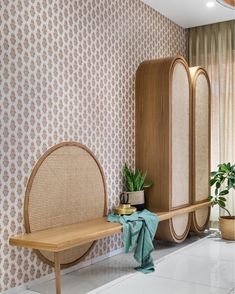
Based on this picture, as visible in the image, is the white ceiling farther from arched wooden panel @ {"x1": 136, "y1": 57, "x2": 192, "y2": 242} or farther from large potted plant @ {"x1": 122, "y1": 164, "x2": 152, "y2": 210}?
large potted plant @ {"x1": 122, "y1": 164, "x2": 152, "y2": 210}

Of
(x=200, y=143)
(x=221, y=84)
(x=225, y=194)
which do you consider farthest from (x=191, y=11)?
(x=225, y=194)

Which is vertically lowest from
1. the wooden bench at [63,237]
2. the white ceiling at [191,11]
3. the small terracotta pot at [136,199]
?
the wooden bench at [63,237]

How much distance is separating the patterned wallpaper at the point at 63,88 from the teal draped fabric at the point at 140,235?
0.52 m

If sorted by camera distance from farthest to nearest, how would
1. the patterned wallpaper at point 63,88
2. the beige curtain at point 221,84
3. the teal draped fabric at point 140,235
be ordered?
the beige curtain at point 221,84
the teal draped fabric at point 140,235
the patterned wallpaper at point 63,88

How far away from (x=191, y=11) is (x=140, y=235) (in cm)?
296

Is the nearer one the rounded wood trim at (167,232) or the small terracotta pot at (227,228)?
the rounded wood trim at (167,232)

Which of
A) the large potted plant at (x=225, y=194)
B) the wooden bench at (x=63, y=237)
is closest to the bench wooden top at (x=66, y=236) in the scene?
the wooden bench at (x=63, y=237)

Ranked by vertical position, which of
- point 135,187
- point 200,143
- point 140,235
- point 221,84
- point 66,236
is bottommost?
point 140,235

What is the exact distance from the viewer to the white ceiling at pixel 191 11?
480 centimetres

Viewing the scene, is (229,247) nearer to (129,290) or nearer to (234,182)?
(234,182)

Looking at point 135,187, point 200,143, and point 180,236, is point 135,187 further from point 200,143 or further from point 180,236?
point 200,143

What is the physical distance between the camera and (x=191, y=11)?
5094 millimetres

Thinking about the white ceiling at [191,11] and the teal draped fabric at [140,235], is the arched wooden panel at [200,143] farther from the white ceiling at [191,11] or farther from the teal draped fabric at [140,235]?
the teal draped fabric at [140,235]

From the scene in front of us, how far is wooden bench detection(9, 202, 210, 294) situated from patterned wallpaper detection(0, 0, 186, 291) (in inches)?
7.3
